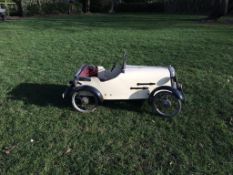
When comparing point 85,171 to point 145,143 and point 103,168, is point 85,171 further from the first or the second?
point 145,143

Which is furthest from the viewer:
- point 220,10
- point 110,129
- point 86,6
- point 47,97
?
point 86,6

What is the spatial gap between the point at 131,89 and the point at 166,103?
0.53 metres

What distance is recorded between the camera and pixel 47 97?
17.8 feet

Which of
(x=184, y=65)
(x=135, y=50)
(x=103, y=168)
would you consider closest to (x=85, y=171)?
(x=103, y=168)

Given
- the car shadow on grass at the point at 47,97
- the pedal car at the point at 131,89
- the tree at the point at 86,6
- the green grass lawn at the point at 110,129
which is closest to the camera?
the green grass lawn at the point at 110,129

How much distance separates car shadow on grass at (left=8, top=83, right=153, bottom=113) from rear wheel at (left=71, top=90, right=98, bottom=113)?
230 mm

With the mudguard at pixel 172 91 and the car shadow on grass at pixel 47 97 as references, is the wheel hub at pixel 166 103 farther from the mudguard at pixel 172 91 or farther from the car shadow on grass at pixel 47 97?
the car shadow on grass at pixel 47 97

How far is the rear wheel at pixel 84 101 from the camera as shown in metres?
4.79

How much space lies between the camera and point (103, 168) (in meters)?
3.53

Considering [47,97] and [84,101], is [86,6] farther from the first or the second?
[84,101]

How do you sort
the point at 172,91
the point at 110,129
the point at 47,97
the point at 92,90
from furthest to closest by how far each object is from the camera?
the point at 47,97, the point at 92,90, the point at 172,91, the point at 110,129

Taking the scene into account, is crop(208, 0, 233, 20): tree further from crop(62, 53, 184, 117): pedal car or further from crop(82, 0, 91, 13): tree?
crop(82, 0, 91, 13): tree

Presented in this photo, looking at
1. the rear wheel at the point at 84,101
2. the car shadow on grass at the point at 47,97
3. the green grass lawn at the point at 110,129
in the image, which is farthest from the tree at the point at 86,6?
the rear wheel at the point at 84,101

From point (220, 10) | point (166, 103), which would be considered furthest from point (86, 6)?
point (166, 103)
